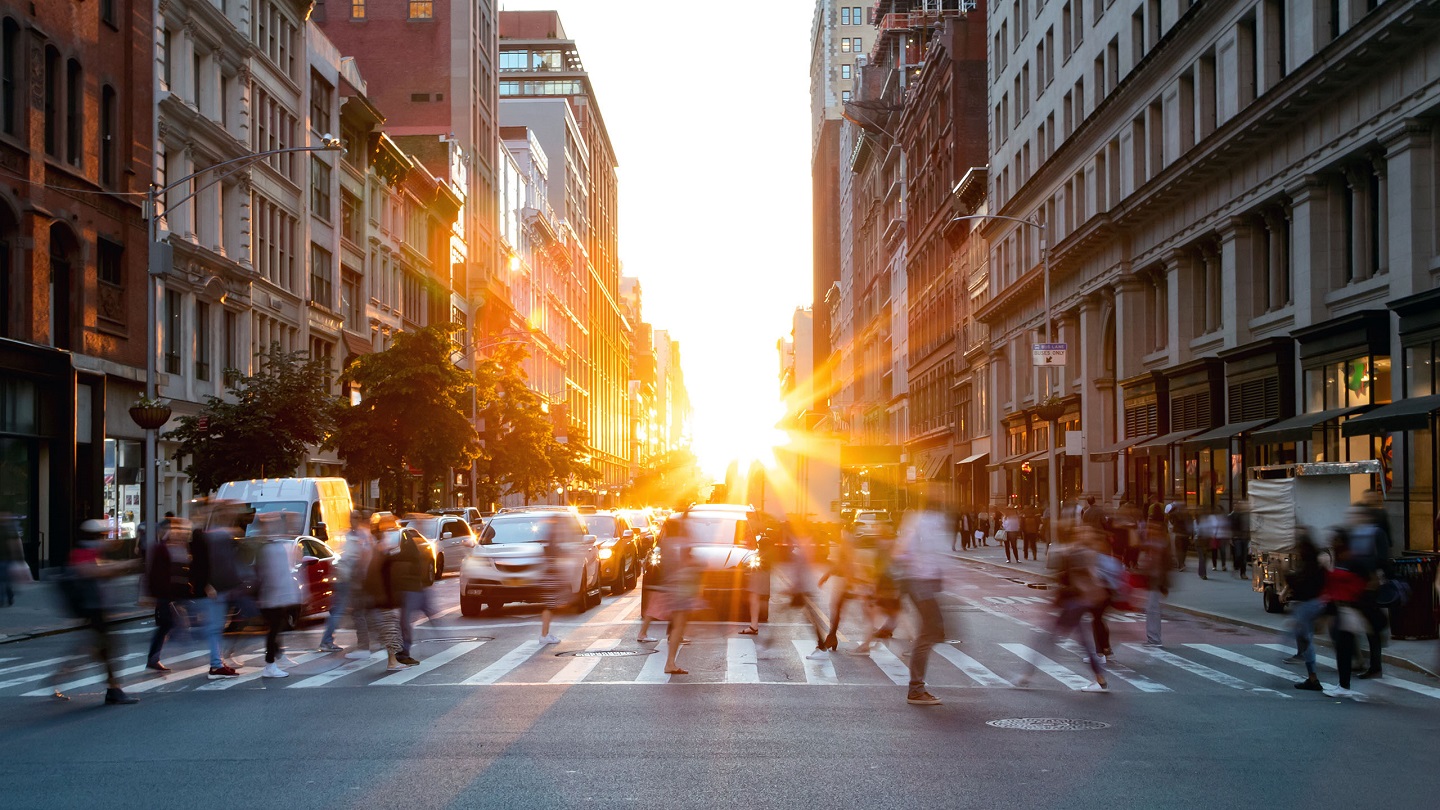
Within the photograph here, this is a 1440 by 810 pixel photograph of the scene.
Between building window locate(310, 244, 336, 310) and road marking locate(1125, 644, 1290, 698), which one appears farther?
building window locate(310, 244, 336, 310)

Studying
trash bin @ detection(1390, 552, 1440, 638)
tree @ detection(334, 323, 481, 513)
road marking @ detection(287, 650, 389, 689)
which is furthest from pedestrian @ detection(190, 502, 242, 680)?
tree @ detection(334, 323, 481, 513)

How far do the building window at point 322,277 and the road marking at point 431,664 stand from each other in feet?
112

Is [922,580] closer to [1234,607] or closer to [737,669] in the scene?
[737,669]

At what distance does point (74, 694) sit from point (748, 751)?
7.72m

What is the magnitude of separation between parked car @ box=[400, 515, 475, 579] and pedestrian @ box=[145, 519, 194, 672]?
749 inches

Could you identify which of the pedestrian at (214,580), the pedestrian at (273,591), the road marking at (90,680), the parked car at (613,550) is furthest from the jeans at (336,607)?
the parked car at (613,550)

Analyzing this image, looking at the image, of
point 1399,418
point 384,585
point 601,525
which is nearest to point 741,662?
point 384,585

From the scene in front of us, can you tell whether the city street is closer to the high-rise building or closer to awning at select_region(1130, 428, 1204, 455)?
awning at select_region(1130, 428, 1204, 455)

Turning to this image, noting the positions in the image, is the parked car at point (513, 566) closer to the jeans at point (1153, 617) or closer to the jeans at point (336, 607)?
the jeans at point (336, 607)

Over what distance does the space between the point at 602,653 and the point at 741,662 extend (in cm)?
195

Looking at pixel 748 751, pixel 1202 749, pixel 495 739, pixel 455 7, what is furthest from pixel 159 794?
pixel 455 7

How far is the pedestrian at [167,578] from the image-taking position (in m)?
15.4

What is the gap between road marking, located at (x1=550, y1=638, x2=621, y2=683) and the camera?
15.2 meters

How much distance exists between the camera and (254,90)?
4556cm
